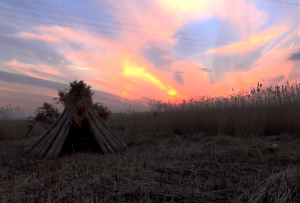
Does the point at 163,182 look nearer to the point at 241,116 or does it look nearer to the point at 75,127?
the point at 75,127

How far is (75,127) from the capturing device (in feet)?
18.1

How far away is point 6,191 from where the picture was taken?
9.25 feet

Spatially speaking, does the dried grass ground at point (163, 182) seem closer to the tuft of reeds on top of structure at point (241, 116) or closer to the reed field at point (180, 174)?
the reed field at point (180, 174)

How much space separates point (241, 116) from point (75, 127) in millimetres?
5218

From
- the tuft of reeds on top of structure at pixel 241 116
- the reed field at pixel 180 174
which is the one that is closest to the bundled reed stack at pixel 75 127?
the reed field at pixel 180 174

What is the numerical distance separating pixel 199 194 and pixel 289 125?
588 cm

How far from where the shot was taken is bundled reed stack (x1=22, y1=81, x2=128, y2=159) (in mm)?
5309

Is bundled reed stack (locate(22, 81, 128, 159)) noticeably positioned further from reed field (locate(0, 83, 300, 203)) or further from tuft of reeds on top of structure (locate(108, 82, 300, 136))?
tuft of reeds on top of structure (locate(108, 82, 300, 136))

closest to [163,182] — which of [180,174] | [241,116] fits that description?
[180,174]

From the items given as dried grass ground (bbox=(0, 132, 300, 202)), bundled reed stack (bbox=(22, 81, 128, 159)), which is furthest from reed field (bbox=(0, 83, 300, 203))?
bundled reed stack (bbox=(22, 81, 128, 159))

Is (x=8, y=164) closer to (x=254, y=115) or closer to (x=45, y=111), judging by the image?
(x=45, y=111)

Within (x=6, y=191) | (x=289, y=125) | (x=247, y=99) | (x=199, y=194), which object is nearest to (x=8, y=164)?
(x=6, y=191)

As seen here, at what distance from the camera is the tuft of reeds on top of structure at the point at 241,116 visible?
730cm

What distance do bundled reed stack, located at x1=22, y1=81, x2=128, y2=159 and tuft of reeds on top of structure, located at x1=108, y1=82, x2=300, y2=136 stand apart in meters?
3.54
